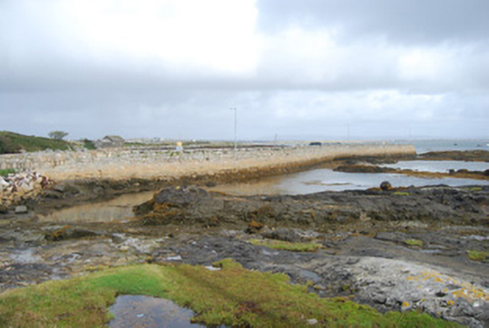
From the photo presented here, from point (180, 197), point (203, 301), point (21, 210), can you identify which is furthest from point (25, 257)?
point (21, 210)

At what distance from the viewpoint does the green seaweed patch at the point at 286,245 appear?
487 inches

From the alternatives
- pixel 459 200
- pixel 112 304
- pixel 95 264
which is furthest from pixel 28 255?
pixel 459 200

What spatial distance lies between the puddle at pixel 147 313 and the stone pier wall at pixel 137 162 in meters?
21.0

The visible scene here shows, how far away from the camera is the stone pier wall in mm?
26770

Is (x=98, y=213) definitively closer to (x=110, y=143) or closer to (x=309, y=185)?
(x=309, y=185)

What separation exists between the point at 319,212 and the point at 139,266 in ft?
33.2

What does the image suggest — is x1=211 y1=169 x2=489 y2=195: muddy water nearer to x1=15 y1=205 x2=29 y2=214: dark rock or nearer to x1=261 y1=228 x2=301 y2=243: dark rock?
x1=15 y1=205 x2=29 y2=214: dark rock

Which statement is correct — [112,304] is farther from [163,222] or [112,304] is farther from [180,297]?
[163,222]

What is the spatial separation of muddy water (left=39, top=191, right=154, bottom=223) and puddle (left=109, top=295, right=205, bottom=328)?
10.7 meters

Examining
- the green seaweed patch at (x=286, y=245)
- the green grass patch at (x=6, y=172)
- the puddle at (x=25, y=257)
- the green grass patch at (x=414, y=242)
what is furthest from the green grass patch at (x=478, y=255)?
the green grass patch at (x=6, y=172)

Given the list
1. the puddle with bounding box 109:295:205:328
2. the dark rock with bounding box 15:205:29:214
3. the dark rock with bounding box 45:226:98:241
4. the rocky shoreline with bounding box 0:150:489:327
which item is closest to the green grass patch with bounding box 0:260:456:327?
the puddle with bounding box 109:295:205:328

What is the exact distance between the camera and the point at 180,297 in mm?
8102

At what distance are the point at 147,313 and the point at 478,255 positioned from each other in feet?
32.3

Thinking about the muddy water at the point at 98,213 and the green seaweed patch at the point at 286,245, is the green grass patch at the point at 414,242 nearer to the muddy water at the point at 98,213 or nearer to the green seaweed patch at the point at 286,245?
the green seaweed patch at the point at 286,245
